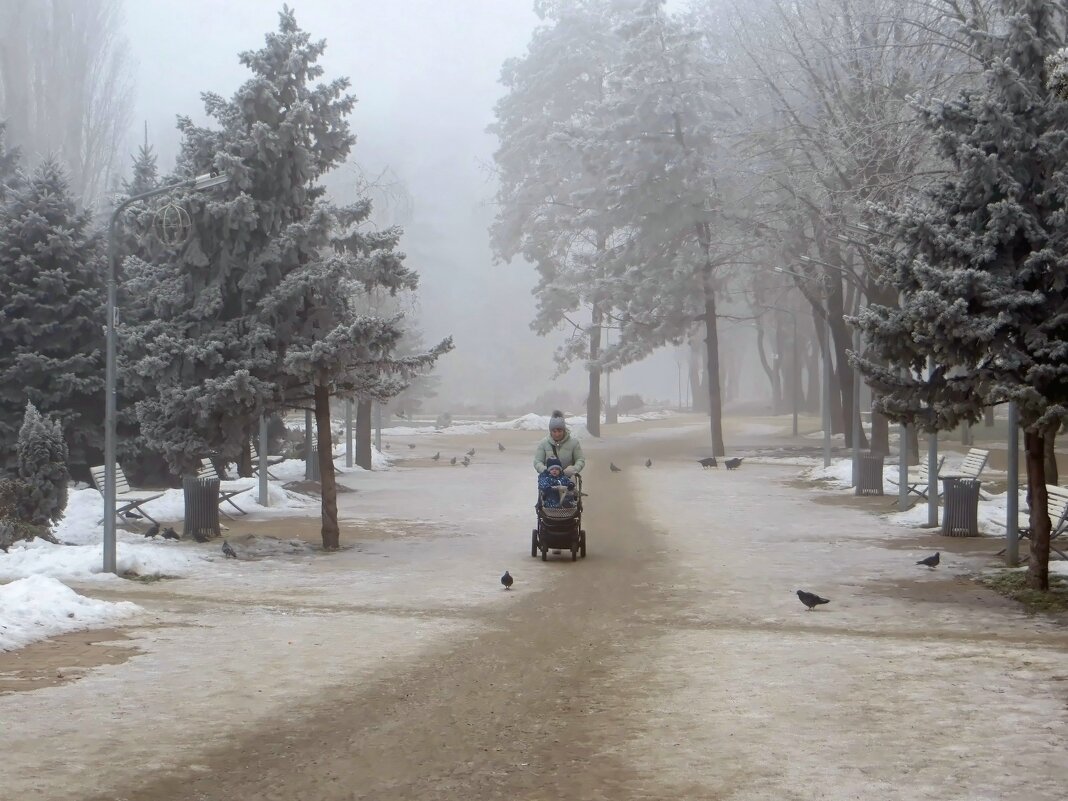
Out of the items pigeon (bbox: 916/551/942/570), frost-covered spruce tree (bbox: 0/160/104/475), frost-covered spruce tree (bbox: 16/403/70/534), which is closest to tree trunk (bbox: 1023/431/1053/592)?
pigeon (bbox: 916/551/942/570)

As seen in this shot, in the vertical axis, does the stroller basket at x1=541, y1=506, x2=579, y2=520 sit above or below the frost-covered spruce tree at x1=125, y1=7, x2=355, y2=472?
below

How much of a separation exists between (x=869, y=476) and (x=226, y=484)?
50.7 ft

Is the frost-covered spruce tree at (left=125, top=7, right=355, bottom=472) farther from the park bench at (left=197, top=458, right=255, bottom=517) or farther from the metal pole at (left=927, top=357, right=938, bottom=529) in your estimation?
the metal pole at (left=927, top=357, right=938, bottom=529)

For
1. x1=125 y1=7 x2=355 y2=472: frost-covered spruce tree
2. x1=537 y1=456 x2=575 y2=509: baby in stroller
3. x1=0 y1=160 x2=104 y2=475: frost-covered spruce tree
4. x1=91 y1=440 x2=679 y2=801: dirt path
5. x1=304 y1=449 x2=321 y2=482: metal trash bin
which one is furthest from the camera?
x1=304 y1=449 x2=321 y2=482: metal trash bin

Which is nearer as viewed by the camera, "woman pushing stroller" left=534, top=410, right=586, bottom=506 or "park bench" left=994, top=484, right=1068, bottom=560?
"park bench" left=994, top=484, right=1068, bottom=560

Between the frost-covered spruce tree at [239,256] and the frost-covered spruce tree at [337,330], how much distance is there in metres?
0.36

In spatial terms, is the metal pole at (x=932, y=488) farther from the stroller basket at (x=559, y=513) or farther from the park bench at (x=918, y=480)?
the stroller basket at (x=559, y=513)

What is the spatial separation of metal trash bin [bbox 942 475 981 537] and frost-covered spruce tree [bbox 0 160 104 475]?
19076mm

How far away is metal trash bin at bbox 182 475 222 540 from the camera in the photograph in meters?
21.2

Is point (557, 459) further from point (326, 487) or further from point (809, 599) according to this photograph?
point (809, 599)

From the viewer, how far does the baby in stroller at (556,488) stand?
18.3 metres

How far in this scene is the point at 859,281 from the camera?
34.6 meters

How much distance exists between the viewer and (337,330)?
19078 millimetres

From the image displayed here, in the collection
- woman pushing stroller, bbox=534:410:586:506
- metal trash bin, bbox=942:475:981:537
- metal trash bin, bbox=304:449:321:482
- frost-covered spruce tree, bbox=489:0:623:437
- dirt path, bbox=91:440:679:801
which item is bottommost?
dirt path, bbox=91:440:679:801
